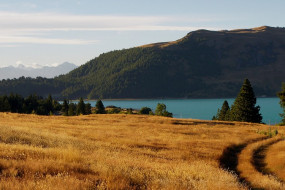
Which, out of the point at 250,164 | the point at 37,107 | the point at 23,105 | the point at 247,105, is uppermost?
the point at 247,105

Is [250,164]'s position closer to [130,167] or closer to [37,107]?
[130,167]

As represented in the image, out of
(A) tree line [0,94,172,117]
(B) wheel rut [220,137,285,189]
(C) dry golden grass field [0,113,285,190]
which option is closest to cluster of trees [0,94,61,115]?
(A) tree line [0,94,172,117]

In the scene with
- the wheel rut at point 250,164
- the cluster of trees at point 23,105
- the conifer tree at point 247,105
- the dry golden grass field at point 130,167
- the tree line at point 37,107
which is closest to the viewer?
the dry golden grass field at point 130,167

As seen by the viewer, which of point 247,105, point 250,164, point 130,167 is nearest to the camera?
point 130,167

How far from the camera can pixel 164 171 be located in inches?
551

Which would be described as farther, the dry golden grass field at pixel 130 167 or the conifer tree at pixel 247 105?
the conifer tree at pixel 247 105


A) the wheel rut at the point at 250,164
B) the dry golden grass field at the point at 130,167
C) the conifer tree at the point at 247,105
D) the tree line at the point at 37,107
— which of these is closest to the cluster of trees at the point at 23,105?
the tree line at the point at 37,107

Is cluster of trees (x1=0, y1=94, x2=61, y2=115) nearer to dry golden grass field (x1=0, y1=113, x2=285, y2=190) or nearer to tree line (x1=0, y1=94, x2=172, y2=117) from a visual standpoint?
tree line (x1=0, y1=94, x2=172, y2=117)

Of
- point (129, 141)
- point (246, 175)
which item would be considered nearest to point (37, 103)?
point (129, 141)

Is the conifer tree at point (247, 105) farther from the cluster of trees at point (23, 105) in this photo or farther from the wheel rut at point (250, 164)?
the cluster of trees at point (23, 105)

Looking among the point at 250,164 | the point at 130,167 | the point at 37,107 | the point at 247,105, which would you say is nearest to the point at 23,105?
the point at 37,107

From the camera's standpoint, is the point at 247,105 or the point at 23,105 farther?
the point at 23,105

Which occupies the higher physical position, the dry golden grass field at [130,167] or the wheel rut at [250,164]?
the dry golden grass field at [130,167]

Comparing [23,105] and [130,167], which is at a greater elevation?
[130,167]
